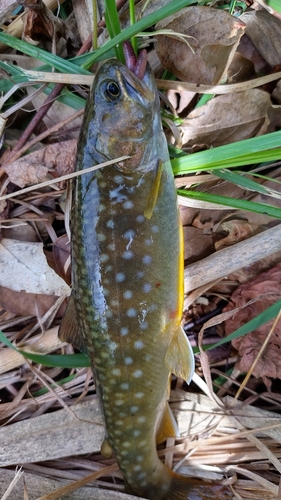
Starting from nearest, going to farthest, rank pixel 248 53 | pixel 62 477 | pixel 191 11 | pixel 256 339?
pixel 191 11 < pixel 248 53 < pixel 256 339 < pixel 62 477

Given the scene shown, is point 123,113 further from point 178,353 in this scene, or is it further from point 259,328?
point 259,328

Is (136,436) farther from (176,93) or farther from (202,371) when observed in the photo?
(176,93)

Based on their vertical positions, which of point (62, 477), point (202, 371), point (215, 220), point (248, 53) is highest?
point (248, 53)

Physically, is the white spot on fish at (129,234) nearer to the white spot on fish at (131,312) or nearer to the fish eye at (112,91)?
the white spot on fish at (131,312)

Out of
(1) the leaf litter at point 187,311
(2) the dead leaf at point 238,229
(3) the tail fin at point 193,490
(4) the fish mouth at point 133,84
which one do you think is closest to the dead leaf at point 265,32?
(1) the leaf litter at point 187,311

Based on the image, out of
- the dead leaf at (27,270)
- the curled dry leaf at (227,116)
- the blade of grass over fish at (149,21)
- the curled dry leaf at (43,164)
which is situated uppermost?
the blade of grass over fish at (149,21)

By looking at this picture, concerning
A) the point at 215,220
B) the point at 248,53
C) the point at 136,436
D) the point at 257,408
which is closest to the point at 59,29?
the point at 248,53
